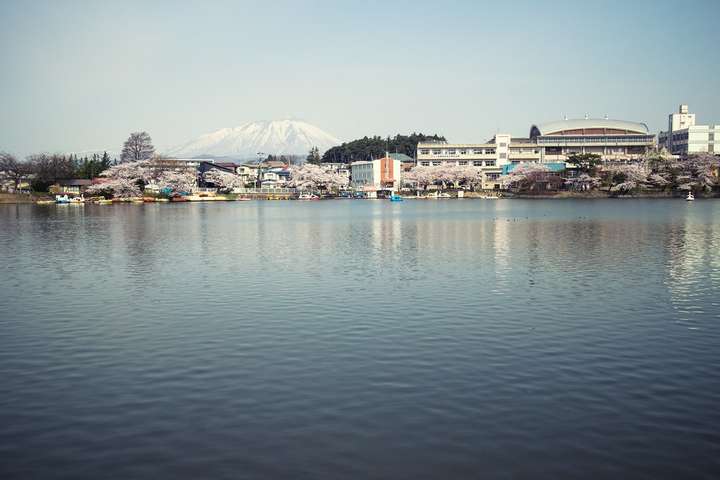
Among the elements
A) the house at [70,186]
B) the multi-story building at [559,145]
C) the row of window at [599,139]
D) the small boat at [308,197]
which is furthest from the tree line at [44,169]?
the row of window at [599,139]

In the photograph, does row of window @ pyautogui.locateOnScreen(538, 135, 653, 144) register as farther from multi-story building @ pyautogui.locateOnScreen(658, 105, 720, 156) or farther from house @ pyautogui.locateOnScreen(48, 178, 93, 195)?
house @ pyautogui.locateOnScreen(48, 178, 93, 195)

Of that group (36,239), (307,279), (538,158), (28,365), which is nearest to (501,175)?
(538,158)

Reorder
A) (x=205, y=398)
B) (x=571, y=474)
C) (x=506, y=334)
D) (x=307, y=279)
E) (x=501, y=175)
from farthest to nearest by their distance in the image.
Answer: (x=501, y=175)
(x=307, y=279)
(x=506, y=334)
(x=205, y=398)
(x=571, y=474)

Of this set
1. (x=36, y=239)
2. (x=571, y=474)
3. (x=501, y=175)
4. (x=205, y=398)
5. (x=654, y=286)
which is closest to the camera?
(x=571, y=474)

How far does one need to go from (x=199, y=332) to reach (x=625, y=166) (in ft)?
306

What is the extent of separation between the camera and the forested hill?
527 feet

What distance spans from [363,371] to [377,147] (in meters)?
154

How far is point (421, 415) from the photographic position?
7.66 meters

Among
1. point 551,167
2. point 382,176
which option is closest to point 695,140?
point 551,167

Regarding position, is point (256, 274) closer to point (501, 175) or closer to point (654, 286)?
point (654, 286)

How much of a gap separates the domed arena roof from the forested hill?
44232mm

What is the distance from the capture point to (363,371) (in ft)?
31.1

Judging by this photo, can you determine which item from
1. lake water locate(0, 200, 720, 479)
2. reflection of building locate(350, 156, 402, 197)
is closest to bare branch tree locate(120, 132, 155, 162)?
reflection of building locate(350, 156, 402, 197)

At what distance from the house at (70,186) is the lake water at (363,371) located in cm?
8126
